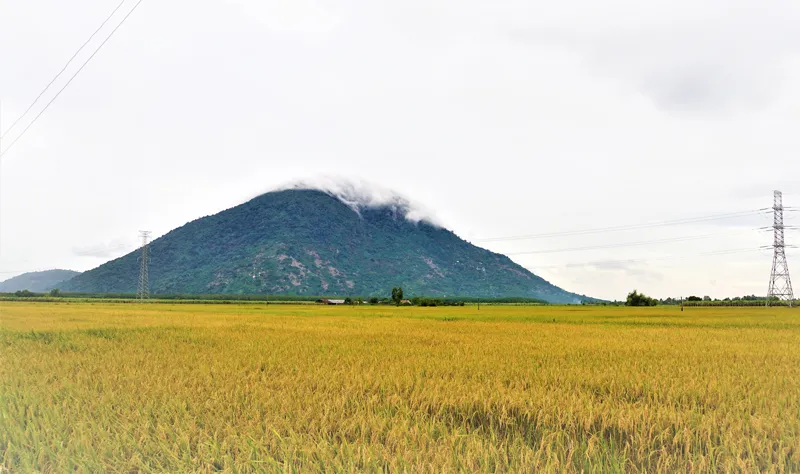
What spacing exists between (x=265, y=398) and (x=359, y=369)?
2.63 meters

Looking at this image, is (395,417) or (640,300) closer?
(395,417)

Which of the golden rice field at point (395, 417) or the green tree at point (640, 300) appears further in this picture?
the green tree at point (640, 300)

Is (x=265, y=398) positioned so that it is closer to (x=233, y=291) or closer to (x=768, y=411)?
(x=768, y=411)

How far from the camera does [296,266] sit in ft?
640

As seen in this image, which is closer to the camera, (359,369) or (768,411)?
(768,411)

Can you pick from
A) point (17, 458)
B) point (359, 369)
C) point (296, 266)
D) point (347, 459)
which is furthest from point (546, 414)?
point (296, 266)

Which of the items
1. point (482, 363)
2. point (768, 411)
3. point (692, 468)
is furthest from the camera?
point (482, 363)

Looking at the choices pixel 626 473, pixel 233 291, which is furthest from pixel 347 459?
pixel 233 291

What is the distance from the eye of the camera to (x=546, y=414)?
17.4 feet

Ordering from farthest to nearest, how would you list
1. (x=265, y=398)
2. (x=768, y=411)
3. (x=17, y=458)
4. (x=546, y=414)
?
(x=265, y=398)
(x=768, y=411)
(x=546, y=414)
(x=17, y=458)

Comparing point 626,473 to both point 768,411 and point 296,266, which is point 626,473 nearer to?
point 768,411

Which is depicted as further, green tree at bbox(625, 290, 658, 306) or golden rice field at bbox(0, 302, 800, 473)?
green tree at bbox(625, 290, 658, 306)

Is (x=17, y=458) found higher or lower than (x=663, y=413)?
lower

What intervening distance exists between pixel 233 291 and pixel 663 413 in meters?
180
